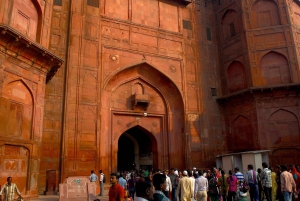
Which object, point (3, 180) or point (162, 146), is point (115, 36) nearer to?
point (162, 146)

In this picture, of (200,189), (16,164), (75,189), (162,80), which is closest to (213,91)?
→ (162,80)

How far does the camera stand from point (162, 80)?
15.4 meters

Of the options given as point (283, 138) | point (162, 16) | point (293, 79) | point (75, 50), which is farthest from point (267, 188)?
point (162, 16)

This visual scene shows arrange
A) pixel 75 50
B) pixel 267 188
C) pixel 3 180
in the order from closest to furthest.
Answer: pixel 267 188 < pixel 3 180 < pixel 75 50

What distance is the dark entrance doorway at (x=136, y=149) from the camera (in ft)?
50.2

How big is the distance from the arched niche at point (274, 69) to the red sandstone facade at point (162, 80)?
49 mm

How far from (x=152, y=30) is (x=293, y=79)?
310 inches

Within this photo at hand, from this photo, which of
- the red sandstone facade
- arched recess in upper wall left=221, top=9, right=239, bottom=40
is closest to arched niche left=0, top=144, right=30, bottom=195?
the red sandstone facade

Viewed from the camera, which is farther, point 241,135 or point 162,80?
point 162,80

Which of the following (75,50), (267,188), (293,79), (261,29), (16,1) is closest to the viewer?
(267,188)

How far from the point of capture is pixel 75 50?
1294cm

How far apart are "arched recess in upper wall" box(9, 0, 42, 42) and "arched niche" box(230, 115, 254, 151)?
1082 centimetres

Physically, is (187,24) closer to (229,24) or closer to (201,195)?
(229,24)

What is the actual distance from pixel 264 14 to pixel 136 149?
36.2ft
